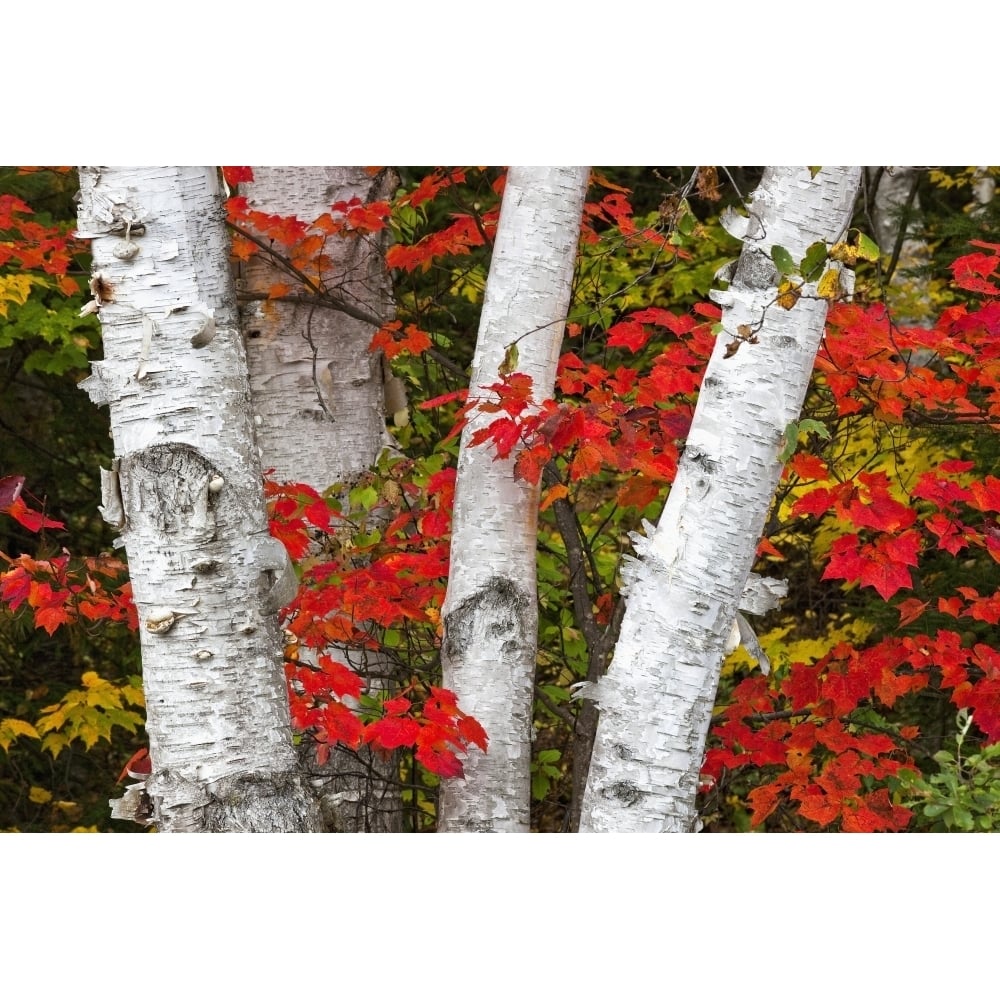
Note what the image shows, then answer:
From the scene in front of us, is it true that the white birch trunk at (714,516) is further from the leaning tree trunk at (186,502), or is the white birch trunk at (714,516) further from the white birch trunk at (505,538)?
the leaning tree trunk at (186,502)

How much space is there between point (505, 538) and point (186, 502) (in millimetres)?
613

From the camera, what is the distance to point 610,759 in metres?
1.63

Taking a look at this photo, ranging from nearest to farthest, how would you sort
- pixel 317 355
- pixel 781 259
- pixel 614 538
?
pixel 781 259 < pixel 317 355 < pixel 614 538

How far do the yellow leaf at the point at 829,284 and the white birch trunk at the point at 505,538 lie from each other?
1.75ft

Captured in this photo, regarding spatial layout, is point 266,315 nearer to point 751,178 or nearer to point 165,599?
point 165,599

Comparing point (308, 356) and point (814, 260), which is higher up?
point (814, 260)

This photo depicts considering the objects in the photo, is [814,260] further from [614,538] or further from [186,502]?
[614,538]

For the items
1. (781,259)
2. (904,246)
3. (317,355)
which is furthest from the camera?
(904,246)

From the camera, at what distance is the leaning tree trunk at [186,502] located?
149 centimetres

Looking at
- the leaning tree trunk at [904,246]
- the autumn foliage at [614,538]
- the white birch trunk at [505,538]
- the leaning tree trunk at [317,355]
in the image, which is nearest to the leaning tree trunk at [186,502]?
the autumn foliage at [614,538]

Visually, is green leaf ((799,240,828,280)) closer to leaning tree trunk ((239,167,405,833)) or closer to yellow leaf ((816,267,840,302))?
yellow leaf ((816,267,840,302))

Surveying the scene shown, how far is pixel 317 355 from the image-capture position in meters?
2.34

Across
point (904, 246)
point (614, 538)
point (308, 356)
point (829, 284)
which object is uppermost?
point (904, 246)

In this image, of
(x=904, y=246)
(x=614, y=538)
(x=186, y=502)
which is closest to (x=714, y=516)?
(x=186, y=502)
